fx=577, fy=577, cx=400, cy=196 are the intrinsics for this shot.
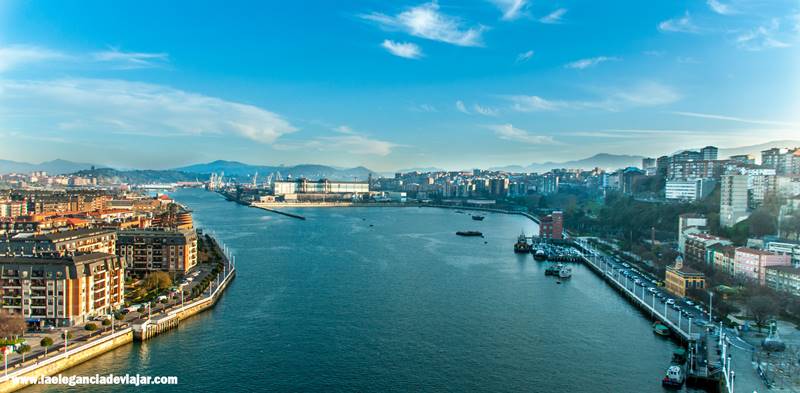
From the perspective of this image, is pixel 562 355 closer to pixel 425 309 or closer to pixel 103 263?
pixel 425 309

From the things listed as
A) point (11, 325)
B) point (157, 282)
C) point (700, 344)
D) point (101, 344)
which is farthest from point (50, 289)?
point (700, 344)

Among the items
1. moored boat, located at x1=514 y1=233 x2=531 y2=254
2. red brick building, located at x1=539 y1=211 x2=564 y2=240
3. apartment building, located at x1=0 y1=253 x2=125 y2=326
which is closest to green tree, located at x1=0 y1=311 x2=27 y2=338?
apartment building, located at x1=0 y1=253 x2=125 y2=326

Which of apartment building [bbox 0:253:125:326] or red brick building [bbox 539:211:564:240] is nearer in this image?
apartment building [bbox 0:253:125:326]

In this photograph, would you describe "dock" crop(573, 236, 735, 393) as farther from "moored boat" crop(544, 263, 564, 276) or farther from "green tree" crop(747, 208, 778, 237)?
"green tree" crop(747, 208, 778, 237)

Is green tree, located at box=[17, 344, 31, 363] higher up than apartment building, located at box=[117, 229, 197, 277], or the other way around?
apartment building, located at box=[117, 229, 197, 277]

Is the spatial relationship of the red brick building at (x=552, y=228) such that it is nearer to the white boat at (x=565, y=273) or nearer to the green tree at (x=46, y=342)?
the white boat at (x=565, y=273)

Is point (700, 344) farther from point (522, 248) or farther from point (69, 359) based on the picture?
point (522, 248)
